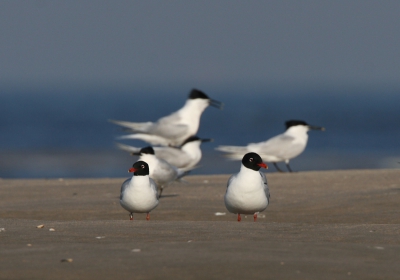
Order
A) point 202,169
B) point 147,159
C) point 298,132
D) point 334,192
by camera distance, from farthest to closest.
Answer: point 202,169 < point 298,132 < point 147,159 < point 334,192

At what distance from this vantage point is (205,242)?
16.0 ft

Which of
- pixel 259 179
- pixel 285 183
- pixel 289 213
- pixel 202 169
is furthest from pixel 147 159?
pixel 202 169

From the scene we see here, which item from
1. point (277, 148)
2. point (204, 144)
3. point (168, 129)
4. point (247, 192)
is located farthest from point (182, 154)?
point (204, 144)

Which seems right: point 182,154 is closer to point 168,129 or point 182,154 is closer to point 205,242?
point 168,129

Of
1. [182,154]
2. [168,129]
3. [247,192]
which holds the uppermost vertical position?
[168,129]

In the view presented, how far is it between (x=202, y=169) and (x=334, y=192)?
31.2ft

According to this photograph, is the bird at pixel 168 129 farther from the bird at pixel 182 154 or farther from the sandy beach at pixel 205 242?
the sandy beach at pixel 205 242

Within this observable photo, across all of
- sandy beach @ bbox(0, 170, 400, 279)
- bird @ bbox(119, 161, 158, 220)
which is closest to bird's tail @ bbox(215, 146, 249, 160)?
sandy beach @ bbox(0, 170, 400, 279)

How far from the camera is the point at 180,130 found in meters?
15.3

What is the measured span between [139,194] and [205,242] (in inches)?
108

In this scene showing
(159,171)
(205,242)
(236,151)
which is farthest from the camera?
(236,151)

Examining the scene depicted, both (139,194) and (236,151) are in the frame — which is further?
(236,151)

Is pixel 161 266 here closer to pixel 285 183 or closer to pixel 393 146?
pixel 285 183

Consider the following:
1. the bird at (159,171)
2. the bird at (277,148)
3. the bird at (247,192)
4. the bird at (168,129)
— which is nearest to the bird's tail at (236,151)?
the bird at (277,148)
